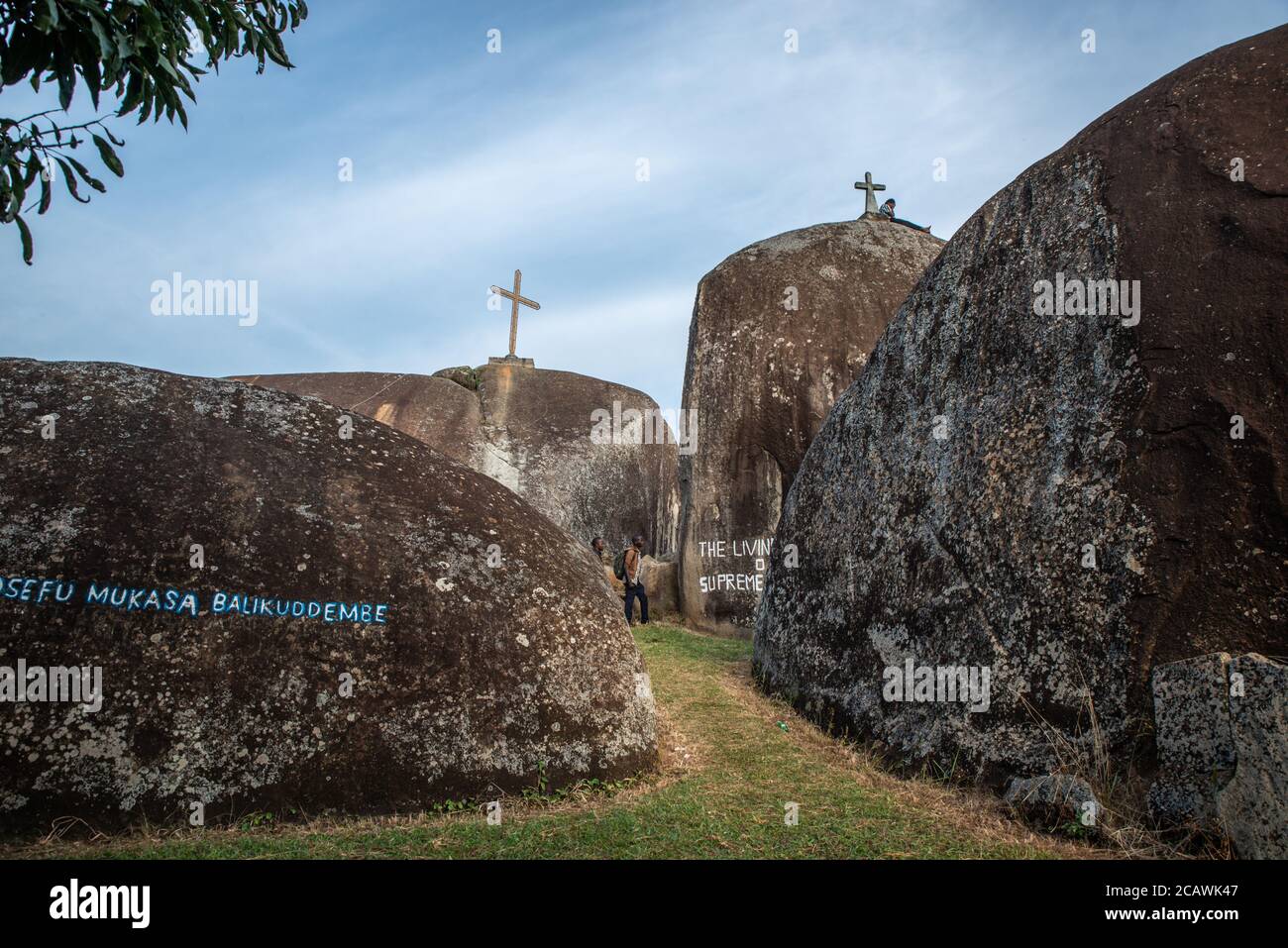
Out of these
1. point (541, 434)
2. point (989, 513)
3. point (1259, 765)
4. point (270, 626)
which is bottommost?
point (1259, 765)

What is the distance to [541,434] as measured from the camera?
79.9 feet

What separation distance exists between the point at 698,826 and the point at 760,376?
1070 cm

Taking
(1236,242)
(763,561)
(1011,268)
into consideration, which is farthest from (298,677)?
(763,561)

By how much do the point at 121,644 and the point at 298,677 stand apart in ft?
2.92

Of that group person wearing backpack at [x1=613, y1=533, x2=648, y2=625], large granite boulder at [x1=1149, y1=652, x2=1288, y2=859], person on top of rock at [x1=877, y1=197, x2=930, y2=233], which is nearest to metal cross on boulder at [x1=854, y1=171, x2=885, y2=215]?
person on top of rock at [x1=877, y1=197, x2=930, y2=233]

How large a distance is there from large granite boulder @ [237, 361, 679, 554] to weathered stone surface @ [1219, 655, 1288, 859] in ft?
62.2

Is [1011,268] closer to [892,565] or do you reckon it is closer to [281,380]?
[892,565]

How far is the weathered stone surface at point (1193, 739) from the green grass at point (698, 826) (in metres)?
0.53

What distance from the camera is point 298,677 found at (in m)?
4.96

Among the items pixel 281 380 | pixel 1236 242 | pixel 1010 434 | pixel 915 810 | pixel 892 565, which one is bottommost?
pixel 915 810

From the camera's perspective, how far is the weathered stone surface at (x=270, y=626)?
4660 millimetres

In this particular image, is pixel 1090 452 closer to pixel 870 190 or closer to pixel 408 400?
pixel 870 190

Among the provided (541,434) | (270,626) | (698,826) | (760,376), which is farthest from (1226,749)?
(541,434)

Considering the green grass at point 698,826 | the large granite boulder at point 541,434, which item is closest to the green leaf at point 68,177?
the green grass at point 698,826
